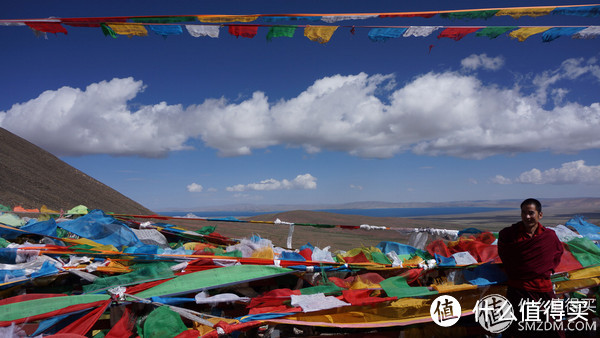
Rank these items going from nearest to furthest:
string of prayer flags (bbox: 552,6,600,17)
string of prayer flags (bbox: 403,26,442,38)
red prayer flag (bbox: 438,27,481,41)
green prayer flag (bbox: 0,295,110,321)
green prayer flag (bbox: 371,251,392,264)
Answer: green prayer flag (bbox: 0,295,110,321) → green prayer flag (bbox: 371,251,392,264) → string of prayer flags (bbox: 552,6,600,17) → string of prayer flags (bbox: 403,26,442,38) → red prayer flag (bbox: 438,27,481,41)

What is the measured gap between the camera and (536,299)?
3.32 m

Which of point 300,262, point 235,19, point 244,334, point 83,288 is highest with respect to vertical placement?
point 235,19

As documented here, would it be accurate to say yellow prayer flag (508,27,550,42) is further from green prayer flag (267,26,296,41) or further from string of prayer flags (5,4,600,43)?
green prayer flag (267,26,296,41)

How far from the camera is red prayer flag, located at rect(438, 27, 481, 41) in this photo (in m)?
5.17

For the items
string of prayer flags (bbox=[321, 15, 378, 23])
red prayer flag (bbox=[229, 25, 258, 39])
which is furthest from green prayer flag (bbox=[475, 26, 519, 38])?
red prayer flag (bbox=[229, 25, 258, 39])

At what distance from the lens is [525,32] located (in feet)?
16.9

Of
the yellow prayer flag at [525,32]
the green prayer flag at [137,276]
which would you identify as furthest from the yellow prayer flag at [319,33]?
the green prayer flag at [137,276]

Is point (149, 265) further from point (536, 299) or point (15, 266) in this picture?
point (536, 299)

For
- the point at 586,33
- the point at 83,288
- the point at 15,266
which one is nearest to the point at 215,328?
the point at 83,288

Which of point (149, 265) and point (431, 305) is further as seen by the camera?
point (149, 265)

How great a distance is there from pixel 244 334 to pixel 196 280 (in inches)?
26.9

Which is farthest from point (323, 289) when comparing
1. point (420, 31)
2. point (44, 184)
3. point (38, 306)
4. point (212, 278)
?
point (44, 184)

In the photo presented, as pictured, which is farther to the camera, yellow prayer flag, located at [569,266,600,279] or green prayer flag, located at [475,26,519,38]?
green prayer flag, located at [475,26,519,38]

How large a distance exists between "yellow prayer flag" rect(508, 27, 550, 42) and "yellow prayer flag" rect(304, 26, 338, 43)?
103 inches
